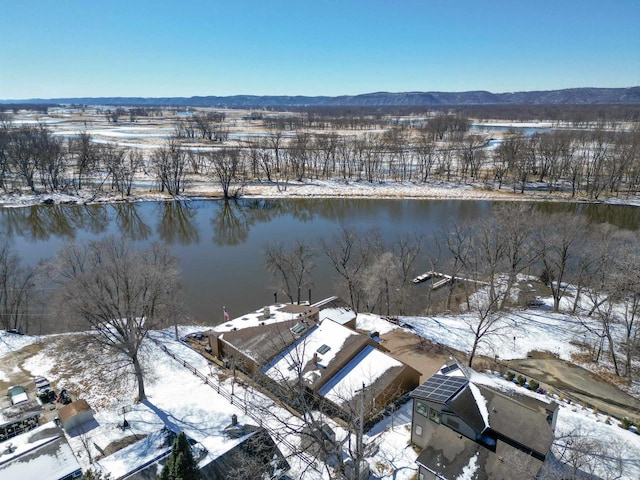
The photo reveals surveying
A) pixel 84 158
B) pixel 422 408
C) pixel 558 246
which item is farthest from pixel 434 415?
pixel 84 158

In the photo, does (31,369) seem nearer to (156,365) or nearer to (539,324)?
(156,365)

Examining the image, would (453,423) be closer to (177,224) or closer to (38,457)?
(38,457)

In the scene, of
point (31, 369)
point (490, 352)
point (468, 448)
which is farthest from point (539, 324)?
point (31, 369)

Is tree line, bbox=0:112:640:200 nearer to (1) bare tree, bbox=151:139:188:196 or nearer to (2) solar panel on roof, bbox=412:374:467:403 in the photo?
(1) bare tree, bbox=151:139:188:196

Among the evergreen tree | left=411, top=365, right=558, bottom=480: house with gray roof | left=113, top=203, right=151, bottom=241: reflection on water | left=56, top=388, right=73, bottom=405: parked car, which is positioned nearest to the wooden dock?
left=411, top=365, right=558, bottom=480: house with gray roof

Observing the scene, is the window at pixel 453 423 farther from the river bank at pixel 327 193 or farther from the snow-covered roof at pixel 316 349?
the river bank at pixel 327 193

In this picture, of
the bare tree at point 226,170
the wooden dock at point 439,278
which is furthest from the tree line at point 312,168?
the wooden dock at point 439,278
